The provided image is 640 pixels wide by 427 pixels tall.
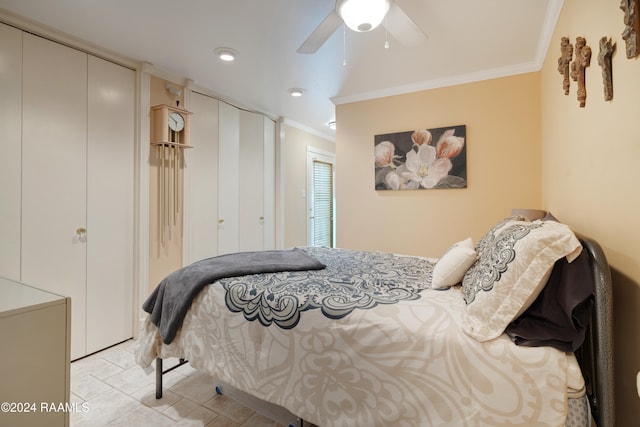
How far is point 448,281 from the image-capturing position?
148cm

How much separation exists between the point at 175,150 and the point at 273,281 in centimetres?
201

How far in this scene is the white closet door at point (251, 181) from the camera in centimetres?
375

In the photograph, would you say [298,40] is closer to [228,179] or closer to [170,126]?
[170,126]

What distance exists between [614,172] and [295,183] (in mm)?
3811

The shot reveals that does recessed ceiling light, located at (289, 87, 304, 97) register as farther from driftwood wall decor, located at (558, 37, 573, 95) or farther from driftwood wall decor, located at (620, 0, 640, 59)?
driftwood wall decor, located at (620, 0, 640, 59)

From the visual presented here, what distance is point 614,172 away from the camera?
111 centimetres

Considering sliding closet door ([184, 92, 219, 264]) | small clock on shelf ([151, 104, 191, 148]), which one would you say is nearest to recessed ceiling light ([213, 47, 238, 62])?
small clock on shelf ([151, 104, 191, 148])

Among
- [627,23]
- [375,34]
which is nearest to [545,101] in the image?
[375,34]

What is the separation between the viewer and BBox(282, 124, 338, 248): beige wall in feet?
14.6

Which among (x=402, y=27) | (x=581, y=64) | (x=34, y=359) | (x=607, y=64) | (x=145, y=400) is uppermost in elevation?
(x=402, y=27)

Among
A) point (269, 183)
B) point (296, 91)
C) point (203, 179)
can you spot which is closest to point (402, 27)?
point (296, 91)

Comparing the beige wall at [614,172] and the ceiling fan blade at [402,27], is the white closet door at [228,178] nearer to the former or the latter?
the ceiling fan blade at [402,27]

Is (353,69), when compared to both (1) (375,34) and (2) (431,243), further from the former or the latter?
(2) (431,243)

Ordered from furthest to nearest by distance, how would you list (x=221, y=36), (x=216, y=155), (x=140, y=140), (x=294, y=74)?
(x=216, y=155), (x=294, y=74), (x=140, y=140), (x=221, y=36)
